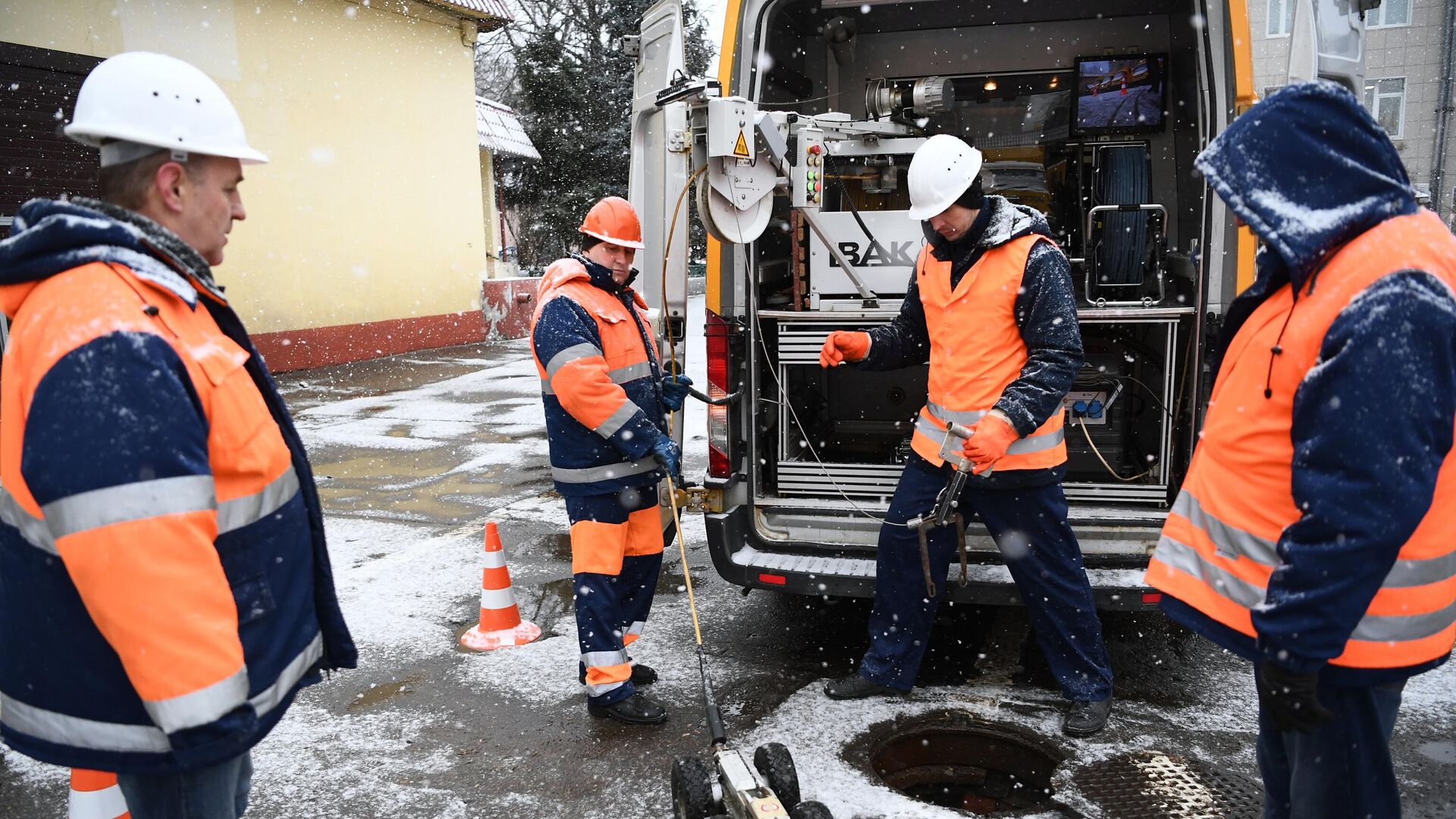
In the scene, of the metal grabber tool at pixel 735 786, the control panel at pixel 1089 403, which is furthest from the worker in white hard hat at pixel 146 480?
the control panel at pixel 1089 403

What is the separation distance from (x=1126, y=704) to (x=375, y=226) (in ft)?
45.7

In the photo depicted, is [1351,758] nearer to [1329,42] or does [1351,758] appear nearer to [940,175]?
[940,175]

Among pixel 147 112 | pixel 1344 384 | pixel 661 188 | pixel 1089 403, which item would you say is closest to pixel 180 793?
pixel 147 112

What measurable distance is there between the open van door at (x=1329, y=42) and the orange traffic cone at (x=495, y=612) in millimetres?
3573

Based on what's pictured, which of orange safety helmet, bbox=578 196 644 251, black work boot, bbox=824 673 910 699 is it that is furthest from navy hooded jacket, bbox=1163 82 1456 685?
orange safety helmet, bbox=578 196 644 251

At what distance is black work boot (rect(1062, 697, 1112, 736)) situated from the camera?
131 inches

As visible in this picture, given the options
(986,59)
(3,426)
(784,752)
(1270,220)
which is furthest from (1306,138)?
(986,59)

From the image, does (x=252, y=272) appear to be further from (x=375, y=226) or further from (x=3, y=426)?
(x=3, y=426)

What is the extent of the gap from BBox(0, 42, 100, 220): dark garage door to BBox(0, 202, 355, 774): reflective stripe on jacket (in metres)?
8.97

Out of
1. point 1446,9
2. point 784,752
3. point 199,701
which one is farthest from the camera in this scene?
point 1446,9

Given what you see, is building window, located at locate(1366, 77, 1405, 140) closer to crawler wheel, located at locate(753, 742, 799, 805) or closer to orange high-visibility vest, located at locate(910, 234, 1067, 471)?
orange high-visibility vest, located at locate(910, 234, 1067, 471)

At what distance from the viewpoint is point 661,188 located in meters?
4.15

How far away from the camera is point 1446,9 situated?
20.1m

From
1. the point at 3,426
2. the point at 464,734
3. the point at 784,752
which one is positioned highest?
the point at 3,426
